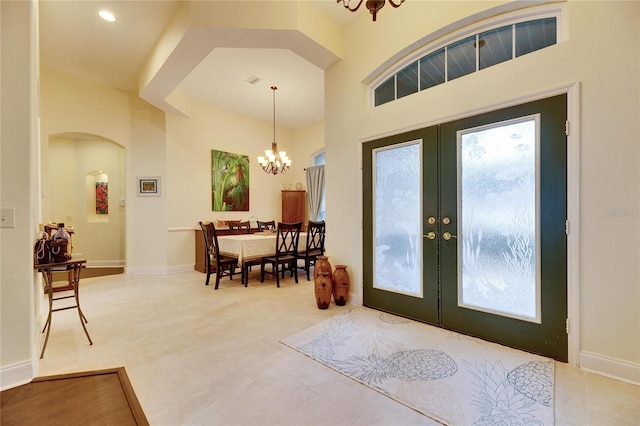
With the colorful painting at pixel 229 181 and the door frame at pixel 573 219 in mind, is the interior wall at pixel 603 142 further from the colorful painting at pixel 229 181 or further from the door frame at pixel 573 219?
the colorful painting at pixel 229 181

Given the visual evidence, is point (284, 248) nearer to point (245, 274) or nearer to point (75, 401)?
point (245, 274)

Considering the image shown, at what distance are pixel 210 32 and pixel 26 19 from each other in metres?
1.55

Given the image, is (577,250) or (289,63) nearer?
(577,250)

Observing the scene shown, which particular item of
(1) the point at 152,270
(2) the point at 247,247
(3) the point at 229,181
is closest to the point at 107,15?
(2) the point at 247,247

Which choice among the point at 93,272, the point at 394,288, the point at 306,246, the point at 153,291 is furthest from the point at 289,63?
the point at 93,272

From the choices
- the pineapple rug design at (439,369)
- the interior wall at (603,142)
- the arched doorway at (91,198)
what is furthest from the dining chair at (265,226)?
the interior wall at (603,142)

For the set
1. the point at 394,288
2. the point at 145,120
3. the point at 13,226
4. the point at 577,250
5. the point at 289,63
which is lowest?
A: the point at 394,288

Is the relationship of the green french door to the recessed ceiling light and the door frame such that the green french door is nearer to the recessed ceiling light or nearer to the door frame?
the door frame

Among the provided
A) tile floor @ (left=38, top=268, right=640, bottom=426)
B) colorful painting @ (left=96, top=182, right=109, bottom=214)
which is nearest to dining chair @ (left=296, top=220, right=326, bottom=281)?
tile floor @ (left=38, top=268, right=640, bottom=426)

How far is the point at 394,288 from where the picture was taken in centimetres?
329

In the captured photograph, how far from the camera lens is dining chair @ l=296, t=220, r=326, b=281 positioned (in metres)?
4.95

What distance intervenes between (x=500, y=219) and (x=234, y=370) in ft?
8.35

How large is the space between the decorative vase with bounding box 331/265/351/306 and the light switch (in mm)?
2920

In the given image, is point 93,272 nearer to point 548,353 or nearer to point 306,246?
point 306,246
